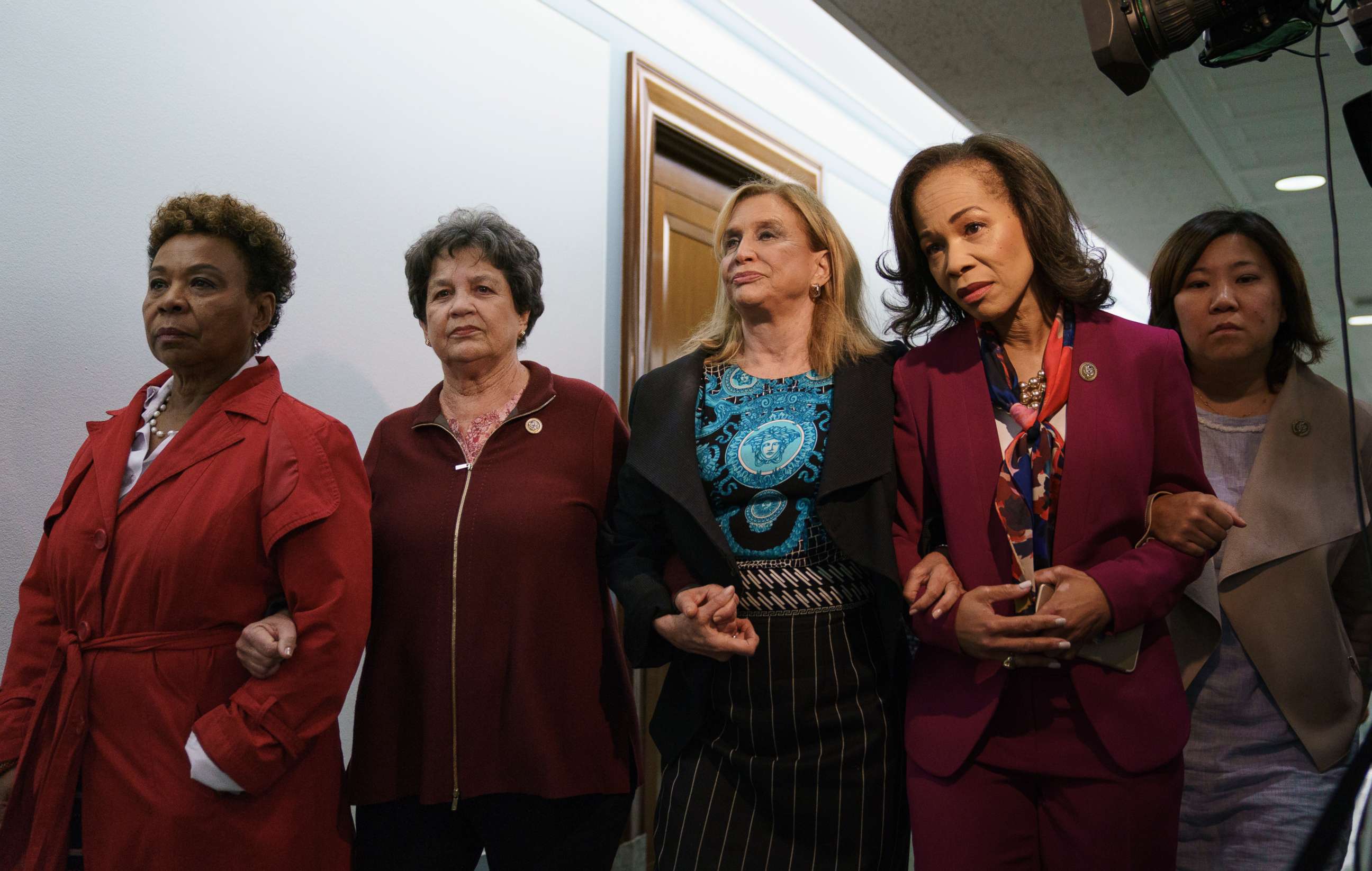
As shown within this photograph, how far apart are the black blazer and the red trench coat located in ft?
1.55

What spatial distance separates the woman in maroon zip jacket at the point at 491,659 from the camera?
174 cm

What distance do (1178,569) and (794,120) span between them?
304 cm

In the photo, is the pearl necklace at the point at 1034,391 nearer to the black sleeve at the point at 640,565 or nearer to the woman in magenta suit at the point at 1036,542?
the woman in magenta suit at the point at 1036,542

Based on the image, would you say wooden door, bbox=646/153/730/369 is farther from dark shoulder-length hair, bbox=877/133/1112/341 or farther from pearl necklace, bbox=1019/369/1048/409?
pearl necklace, bbox=1019/369/1048/409

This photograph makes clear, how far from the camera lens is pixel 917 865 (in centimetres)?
145

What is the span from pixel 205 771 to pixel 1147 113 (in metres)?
3.57

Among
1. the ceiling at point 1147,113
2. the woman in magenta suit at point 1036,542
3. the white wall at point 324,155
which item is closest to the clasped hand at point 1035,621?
the woman in magenta suit at point 1036,542

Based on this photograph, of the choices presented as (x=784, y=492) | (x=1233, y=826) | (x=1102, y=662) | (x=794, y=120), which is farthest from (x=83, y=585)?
(x=794, y=120)

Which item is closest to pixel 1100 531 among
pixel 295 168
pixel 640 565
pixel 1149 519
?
pixel 1149 519

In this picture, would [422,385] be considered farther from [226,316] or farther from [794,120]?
[794,120]

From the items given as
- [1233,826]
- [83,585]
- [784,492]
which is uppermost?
[784,492]

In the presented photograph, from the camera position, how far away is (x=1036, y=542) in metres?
1.44

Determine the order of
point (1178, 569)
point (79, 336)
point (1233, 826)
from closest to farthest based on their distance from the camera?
point (1178, 569)
point (1233, 826)
point (79, 336)

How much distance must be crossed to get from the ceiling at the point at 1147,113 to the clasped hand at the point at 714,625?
2.05 metres
